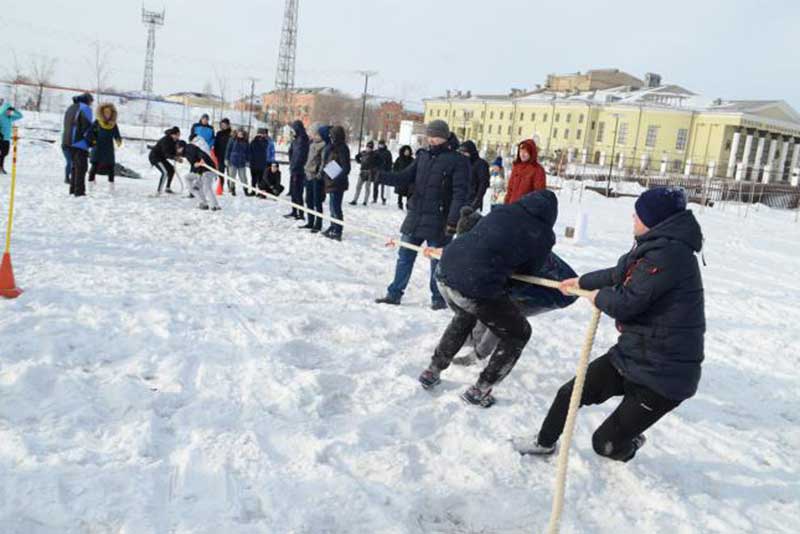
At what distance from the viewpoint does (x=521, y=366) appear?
5.33 meters

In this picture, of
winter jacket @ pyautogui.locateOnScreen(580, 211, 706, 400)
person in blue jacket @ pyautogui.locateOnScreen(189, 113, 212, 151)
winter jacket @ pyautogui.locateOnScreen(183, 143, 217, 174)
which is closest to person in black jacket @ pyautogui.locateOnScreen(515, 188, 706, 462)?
winter jacket @ pyautogui.locateOnScreen(580, 211, 706, 400)

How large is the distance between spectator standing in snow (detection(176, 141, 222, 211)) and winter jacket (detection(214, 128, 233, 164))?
2.06 m

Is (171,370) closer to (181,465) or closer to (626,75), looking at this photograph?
(181,465)

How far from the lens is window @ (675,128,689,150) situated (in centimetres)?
6319

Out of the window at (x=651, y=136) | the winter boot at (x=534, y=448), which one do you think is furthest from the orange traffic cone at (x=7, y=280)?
the window at (x=651, y=136)

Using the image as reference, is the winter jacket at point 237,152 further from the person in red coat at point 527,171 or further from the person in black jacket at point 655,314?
the person in black jacket at point 655,314

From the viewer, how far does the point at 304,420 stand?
3.95 metres

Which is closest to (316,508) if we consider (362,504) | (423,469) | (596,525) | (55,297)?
(362,504)

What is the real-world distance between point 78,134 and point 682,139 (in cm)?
6351

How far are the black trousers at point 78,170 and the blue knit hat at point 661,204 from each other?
35.7ft

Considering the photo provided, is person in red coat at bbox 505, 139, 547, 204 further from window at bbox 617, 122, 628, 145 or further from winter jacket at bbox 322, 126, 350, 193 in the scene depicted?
window at bbox 617, 122, 628, 145

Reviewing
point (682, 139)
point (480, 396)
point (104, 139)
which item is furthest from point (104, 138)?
point (682, 139)

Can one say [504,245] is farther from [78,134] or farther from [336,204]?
[78,134]

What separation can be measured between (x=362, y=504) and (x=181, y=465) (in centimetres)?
99
